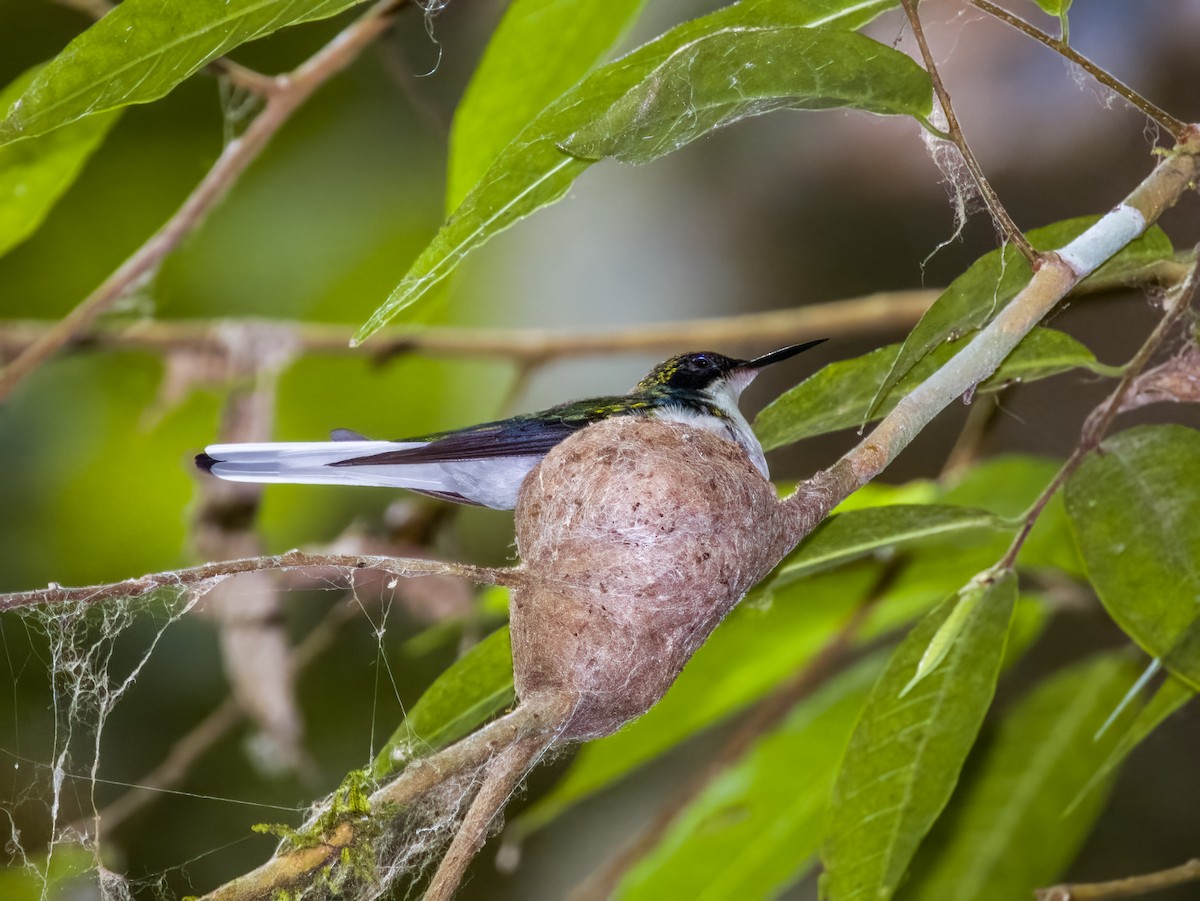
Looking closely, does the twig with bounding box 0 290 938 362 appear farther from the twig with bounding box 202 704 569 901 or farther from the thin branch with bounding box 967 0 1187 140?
the twig with bounding box 202 704 569 901

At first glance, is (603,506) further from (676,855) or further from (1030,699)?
(1030,699)

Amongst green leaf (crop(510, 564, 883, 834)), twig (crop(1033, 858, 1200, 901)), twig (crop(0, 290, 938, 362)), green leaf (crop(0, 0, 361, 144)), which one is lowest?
green leaf (crop(510, 564, 883, 834))

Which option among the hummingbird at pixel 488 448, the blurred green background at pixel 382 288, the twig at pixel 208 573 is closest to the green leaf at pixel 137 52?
the twig at pixel 208 573

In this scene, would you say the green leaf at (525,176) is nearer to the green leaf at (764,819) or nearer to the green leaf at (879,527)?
the green leaf at (879,527)

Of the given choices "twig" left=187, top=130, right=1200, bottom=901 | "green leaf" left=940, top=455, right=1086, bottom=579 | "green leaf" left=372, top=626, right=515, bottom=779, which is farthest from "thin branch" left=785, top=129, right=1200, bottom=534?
"green leaf" left=940, top=455, right=1086, bottom=579

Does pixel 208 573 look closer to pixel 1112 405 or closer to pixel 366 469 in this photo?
pixel 366 469
